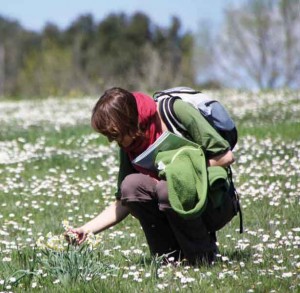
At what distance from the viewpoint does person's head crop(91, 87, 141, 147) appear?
4.46 meters

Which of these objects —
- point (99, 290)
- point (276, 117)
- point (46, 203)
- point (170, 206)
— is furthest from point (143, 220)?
point (276, 117)

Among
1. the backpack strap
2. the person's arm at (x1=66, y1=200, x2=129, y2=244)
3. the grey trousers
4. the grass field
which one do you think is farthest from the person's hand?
the backpack strap

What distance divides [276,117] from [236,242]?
920cm

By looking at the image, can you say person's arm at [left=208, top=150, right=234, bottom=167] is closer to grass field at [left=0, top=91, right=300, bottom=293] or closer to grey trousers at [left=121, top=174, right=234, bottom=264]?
grey trousers at [left=121, top=174, right=234, bottom=264]

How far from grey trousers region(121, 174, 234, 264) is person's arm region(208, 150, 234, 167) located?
29 centimetres

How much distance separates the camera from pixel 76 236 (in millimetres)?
4645

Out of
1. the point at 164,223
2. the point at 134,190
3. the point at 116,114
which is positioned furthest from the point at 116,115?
the point at 164,223

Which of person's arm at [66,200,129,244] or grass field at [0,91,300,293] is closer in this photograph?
grass field at [0,91,300,293]

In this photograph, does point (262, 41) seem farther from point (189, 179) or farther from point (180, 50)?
point (189, 179)

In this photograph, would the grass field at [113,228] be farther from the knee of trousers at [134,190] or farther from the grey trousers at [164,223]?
the knee of trousers at [134,190]

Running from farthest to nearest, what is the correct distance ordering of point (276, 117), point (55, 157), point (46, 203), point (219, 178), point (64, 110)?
point (64, 110)
point (276, 117)
point (55, 157)
point (46, 203)
point (219, 178)

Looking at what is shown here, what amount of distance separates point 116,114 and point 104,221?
769 millimetres

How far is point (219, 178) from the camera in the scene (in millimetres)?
4602

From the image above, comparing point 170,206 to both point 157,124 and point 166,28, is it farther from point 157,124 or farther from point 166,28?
point 166,28
